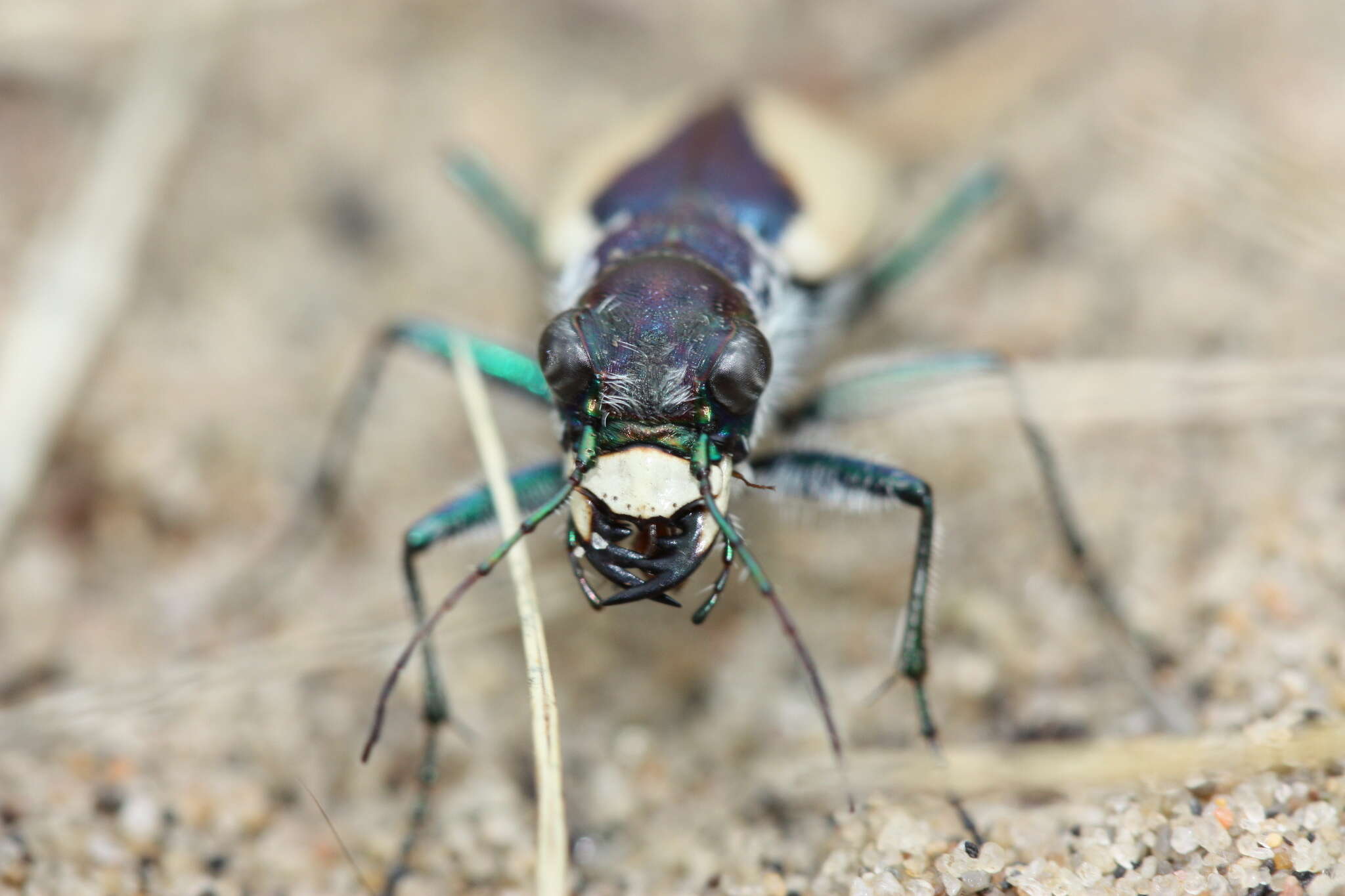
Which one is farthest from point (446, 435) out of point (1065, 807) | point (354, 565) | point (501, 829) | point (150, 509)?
point (1065, 807)

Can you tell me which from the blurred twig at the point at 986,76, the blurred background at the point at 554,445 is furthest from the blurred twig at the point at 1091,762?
the blurred twig at the point at 986,76

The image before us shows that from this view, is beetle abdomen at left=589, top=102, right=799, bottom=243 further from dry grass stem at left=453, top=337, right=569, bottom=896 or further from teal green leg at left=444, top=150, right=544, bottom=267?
dry grass stem at left=453, top=337, right=569, bottom=896

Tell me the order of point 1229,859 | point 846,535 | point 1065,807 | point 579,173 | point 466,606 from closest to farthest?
point 1229,859 < point 1065,807 < point 466,606 < point 846,535 < point 579,173

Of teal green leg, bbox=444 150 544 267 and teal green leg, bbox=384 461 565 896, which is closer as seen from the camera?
teal green leg, bbox=384 461 565 896

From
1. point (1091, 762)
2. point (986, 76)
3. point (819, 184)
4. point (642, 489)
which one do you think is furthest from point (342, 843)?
point (986, 76)

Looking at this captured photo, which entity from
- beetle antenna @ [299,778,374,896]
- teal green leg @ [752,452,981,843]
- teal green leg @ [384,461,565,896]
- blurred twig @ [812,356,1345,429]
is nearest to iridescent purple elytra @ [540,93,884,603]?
teal green leg @ [752,452,981,843]

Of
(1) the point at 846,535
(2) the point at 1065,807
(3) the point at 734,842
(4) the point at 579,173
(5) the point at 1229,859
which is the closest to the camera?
(5) the point at 1229,859

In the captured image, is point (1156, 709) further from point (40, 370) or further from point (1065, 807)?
point (40, 370)
